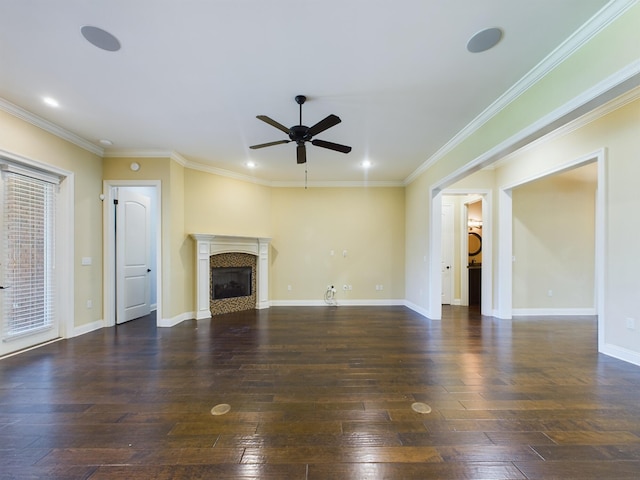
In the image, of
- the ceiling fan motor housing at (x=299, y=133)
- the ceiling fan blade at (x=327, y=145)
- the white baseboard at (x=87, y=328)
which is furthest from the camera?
the white baseboard at (x=87, y=328)

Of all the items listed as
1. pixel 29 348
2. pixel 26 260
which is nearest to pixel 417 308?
pixel 29 348

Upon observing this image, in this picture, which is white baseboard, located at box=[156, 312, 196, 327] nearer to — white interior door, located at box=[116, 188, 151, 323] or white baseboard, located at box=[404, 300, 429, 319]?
white interior door, located at box=[116, 188, 151, 323]

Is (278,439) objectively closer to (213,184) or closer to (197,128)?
(197,128)

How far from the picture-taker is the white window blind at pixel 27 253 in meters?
3.29

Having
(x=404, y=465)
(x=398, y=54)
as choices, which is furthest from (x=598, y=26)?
(x=404, y=465)

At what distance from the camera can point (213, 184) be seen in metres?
5.51

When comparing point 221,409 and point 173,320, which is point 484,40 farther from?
point 173,320

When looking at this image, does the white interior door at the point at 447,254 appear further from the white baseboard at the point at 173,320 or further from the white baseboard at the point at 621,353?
the white baseboard at the point at 173,320

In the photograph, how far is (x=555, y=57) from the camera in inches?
89.3

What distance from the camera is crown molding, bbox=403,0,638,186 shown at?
6.06 ft

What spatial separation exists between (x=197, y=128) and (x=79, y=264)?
8.87 feet

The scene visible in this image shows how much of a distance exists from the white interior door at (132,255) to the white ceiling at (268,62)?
4.62 ft

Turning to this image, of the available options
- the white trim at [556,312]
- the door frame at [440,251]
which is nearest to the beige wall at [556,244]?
the white trim at [556,312]

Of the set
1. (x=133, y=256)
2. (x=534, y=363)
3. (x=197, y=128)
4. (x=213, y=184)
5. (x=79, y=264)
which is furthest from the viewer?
(x=213, y=184)
